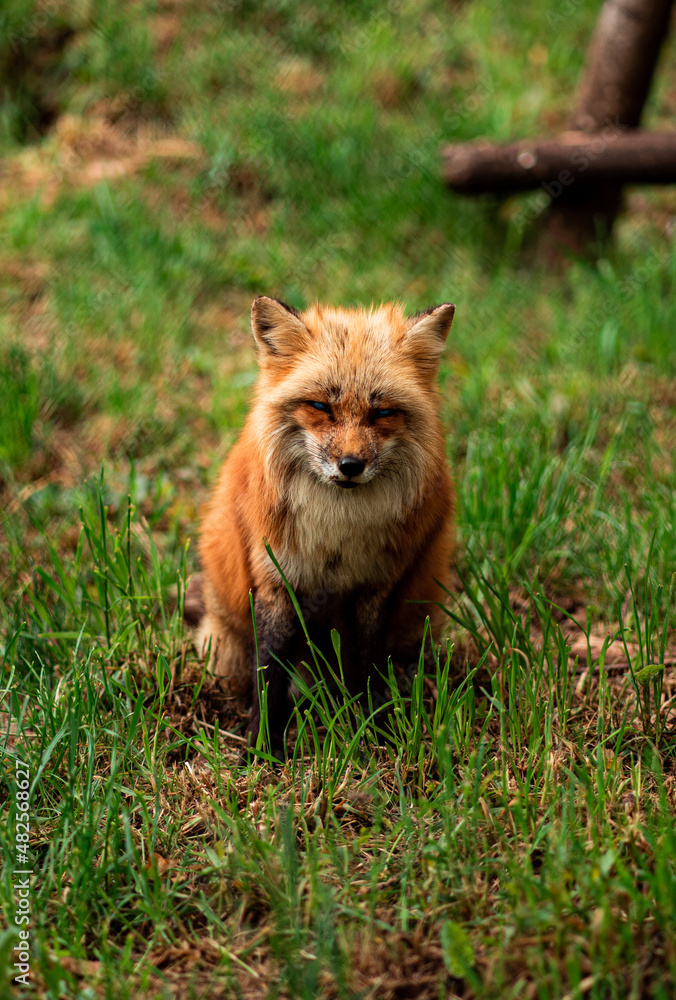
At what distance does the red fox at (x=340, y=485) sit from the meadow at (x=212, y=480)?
0.92 ft

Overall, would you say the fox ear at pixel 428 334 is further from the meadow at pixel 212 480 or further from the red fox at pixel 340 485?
the meadow at pixel 212 480

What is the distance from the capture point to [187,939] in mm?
2248

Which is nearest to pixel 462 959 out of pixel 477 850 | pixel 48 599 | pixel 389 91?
pixel 477 850

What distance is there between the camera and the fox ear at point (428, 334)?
278 cm

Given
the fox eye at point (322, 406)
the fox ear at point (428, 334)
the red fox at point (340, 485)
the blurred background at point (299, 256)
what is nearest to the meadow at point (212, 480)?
the blurred background at point (299, 256)

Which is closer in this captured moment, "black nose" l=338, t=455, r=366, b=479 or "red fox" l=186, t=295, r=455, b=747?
"black nose" l=338, t=455, r=366, b=479

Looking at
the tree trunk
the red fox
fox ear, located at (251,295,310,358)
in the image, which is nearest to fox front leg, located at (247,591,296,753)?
the red fox

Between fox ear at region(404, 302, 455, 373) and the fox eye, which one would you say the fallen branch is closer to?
fox ear at region(404, 302, 455, 373)

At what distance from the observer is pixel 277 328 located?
277 cm

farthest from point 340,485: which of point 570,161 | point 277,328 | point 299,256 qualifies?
point 570,161

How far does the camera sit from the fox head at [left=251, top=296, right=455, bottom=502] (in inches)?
102

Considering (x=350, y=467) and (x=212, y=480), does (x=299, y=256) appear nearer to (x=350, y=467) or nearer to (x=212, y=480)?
(x=212, y=480)

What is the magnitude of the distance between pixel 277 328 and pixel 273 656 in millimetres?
1143

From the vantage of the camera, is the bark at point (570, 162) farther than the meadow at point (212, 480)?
Yes
